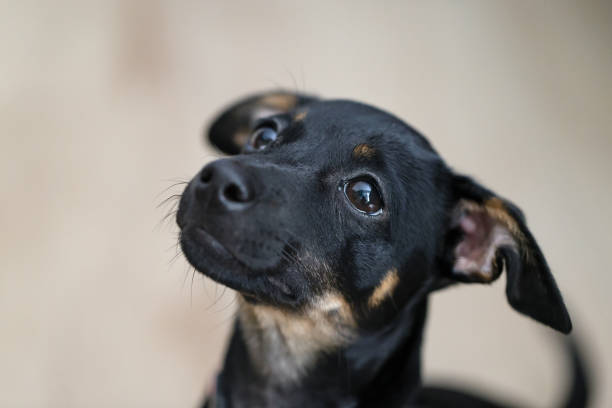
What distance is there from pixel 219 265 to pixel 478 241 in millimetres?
937

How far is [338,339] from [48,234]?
2.26m

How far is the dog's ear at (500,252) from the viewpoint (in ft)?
5.53

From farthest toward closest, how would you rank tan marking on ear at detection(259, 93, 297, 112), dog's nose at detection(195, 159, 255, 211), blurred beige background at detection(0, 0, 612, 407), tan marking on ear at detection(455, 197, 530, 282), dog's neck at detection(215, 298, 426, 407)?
blurred beige background at detection(0, 0, 612, 407) → tan marking on ear at detection(259, 93, 297, 112) → dog's neck at detection(215, 298, 426, 407) → tan marking on ear at detection(455, 197, 530, 282) → dog's nose at detection(195, 159, 255, 211)

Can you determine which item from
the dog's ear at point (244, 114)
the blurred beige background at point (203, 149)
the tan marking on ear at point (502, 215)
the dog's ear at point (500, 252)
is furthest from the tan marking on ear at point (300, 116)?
the tan marking on ear at point (502, 215)

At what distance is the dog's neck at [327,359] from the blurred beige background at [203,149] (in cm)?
34

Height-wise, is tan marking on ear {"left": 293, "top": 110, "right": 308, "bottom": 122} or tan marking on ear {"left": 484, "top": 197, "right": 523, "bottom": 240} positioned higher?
tan marking on ear {"left": 293, "top": 110, "right": 308, "bottom": 122}

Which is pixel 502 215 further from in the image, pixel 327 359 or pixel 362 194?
pixel 327 359

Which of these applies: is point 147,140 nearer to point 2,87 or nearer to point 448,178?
point 2,87

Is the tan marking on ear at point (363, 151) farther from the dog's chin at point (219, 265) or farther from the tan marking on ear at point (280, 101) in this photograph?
the tan marking on ear at point (280, 101)

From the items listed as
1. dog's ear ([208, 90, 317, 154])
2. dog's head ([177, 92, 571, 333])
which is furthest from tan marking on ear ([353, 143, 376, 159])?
dog's ear ([208, 90, 317, 154])

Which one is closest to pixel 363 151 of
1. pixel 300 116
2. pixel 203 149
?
pixel 300 116

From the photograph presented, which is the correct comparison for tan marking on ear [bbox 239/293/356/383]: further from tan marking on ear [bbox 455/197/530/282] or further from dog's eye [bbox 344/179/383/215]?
tan marking on ear [bbox 455/197/530/282]

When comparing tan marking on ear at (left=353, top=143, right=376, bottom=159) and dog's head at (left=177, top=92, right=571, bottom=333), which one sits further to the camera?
tan marking on ear at (left=353, top=143, right=376, bottom=159)

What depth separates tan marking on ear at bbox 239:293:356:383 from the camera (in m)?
1.87
